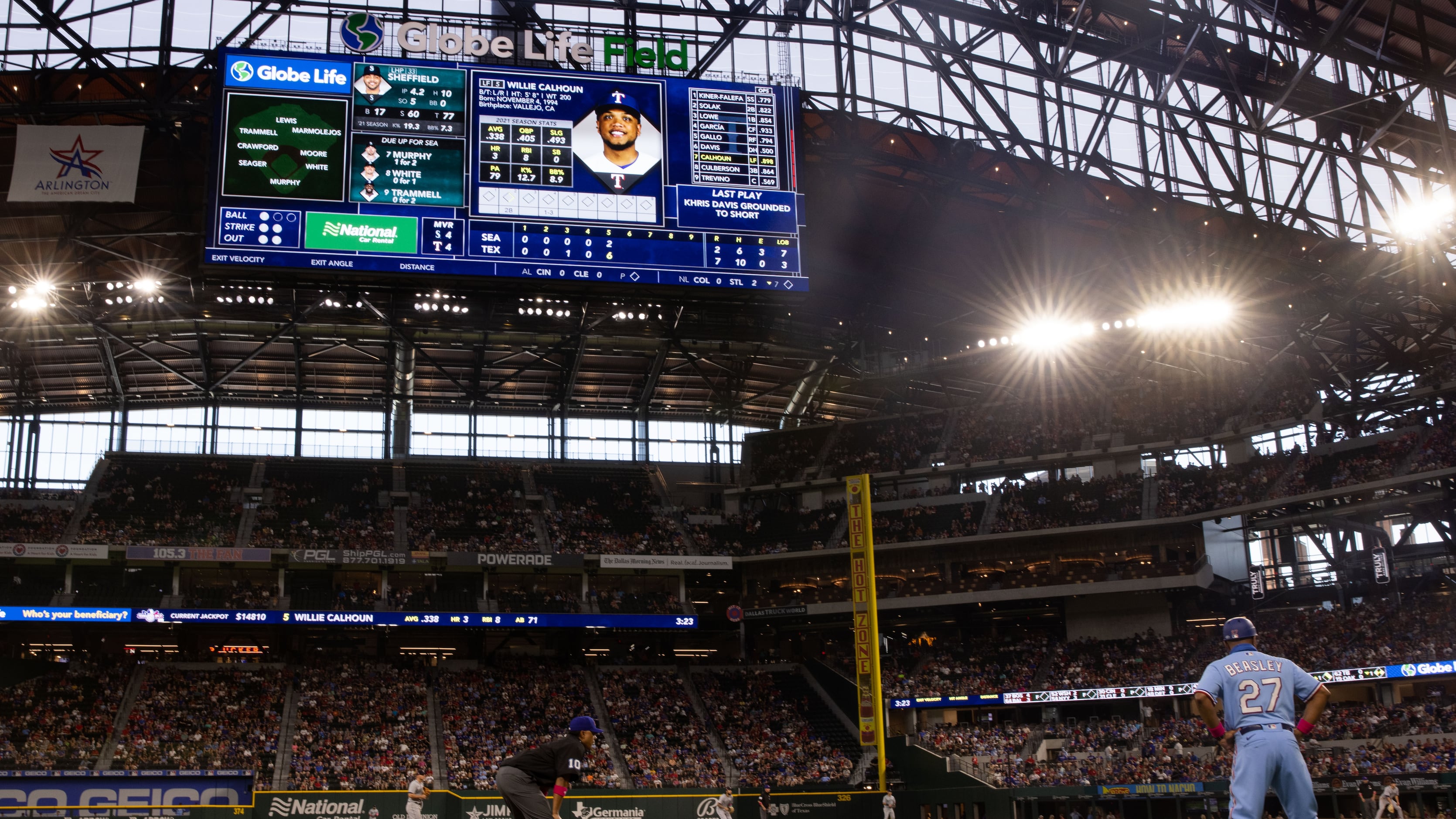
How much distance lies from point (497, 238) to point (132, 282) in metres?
15.7

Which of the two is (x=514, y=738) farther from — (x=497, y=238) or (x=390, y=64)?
(x=390, y=64)

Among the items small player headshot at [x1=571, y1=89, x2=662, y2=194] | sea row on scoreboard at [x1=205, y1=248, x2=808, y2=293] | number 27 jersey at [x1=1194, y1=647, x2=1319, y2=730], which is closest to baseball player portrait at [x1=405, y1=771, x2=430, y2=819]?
number 27 jersey at [x1=1194, y1=647, x2=1319, y2=730]

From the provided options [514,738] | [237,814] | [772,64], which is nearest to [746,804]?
[514,738]

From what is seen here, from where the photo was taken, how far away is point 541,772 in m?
12.2

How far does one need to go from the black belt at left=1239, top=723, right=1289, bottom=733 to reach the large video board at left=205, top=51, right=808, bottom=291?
2756cm

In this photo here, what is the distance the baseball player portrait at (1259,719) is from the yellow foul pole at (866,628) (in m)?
28.3

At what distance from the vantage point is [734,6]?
119 ft

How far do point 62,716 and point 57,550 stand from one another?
23.1ft

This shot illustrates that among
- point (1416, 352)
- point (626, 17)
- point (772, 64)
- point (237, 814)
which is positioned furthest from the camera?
point (1416, 352)

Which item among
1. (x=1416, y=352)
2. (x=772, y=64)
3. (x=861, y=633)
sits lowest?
(x=861, y=633)

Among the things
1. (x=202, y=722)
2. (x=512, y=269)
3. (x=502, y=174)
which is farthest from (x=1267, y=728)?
(x=202, y=722)

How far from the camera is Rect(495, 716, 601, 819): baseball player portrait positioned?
12.0m

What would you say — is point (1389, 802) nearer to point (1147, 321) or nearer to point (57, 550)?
point (1147, 321)

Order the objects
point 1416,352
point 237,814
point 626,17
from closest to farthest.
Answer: point 237,814, point 626,17, point 1416,352
